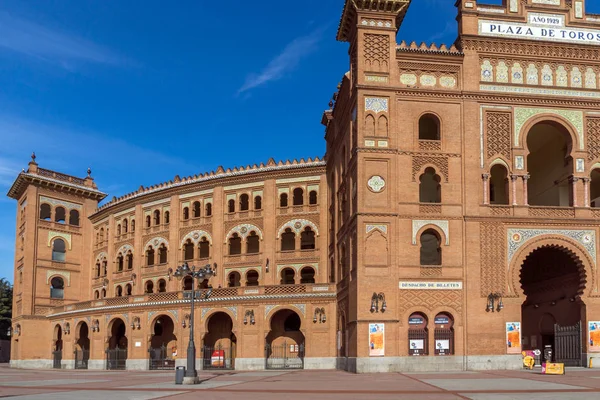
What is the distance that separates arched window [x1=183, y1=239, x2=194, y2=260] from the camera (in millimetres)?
55878

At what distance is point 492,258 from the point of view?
37.7m

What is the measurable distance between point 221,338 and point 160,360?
177 inches

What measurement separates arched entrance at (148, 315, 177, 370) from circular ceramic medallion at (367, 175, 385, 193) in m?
21.6

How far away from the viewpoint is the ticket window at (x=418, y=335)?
120 ft

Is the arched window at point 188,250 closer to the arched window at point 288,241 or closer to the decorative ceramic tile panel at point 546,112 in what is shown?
the arched window at point 288,241

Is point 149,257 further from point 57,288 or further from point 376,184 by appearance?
point 376,184

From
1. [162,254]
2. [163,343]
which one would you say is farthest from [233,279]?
[163,343]

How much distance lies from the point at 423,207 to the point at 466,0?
1153cm

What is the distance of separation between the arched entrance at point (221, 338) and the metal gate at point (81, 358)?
38.5ft

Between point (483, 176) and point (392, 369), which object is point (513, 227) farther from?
point (392, 369)

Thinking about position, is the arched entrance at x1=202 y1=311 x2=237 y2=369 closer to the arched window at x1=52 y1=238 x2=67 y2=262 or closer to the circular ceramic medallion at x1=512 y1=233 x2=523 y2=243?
the arched window at x1=52 y1=238 x2=67 y2=262

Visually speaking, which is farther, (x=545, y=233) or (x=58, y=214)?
(x=58, y=214)

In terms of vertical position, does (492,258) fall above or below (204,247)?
below

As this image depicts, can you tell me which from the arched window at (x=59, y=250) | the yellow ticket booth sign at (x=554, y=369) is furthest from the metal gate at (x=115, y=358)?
the yellow ticket booth sign at (x=554, y=369)
